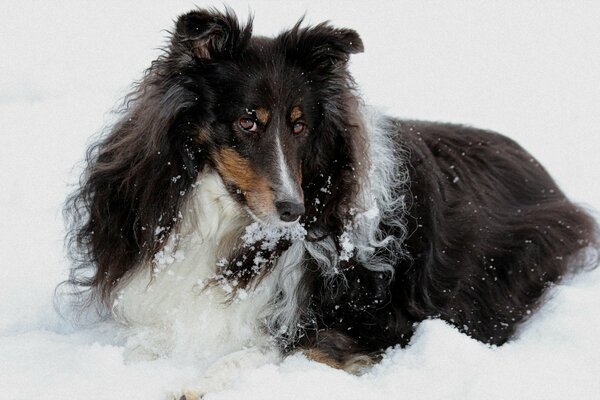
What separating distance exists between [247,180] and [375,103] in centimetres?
283

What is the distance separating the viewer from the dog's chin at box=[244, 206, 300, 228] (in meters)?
3.85

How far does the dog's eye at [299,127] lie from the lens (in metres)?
4.00

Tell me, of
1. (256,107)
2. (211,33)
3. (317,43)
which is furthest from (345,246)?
(211,33)

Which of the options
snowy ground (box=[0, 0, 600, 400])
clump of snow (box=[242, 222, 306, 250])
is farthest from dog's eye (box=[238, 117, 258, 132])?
snowy ground (box=[0, 0, 600, 400])

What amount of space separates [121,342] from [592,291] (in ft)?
9.54

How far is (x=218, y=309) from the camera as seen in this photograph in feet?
14.2

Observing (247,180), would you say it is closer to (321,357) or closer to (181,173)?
(181,173)

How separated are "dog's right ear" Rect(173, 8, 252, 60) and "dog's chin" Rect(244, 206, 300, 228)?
77 centimetres

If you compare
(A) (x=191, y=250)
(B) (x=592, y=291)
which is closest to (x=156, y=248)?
(A) (x=191, y=250)

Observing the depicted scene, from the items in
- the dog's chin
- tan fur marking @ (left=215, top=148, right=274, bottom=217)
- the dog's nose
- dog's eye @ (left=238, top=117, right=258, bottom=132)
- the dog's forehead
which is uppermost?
the dog's forehead

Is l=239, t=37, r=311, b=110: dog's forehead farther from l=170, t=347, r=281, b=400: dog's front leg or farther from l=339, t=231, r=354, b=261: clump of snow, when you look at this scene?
l=170, t=347, r=281, b=400: dog's front leg

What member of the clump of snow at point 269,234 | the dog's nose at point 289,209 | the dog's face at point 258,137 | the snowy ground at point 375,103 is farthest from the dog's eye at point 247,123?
the snowy ground at point 375,103

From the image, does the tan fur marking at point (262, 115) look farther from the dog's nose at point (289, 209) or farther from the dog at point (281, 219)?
the dog's nose at point (289, 209)

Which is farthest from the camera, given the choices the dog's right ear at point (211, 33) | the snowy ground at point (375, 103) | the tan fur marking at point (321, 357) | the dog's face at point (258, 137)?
the tan fur marking at point (321, 357)
